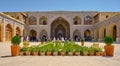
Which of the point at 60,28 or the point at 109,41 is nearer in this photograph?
the point at 109,41

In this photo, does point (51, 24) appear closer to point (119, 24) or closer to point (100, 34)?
point (100, 34)

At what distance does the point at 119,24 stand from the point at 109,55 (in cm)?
2238

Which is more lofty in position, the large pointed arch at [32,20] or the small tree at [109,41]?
the large pointed arch at [32,20]

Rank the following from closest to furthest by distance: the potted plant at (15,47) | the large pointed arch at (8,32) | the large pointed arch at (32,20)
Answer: the potted plant at (15,47) < the large pointed arch at (8,32) < the large pointed arch at (32,20)

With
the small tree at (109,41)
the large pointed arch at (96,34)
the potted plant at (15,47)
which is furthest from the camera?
the large pointed arch at (96,34)

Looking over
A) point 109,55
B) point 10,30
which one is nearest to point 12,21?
point 10,30

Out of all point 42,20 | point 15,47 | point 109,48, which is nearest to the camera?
point 15,47

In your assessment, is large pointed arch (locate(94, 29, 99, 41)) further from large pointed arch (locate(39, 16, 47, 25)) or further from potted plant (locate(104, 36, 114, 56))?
potted plant (locate(104, 36, 114, 56))

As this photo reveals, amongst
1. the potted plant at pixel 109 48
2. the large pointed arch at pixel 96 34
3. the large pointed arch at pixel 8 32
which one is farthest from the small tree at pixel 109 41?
the large pointed arch at pixel 96 34

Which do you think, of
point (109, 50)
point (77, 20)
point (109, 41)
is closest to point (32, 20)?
point (77, 20)

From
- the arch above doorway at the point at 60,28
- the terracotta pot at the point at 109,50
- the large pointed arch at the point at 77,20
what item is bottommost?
the terracotta pot at the point at 109,50

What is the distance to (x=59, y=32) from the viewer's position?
58344 mm

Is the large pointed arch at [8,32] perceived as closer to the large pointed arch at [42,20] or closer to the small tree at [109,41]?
the large pointed arch at [42,20]

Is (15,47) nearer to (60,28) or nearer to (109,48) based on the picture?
(109,48)
